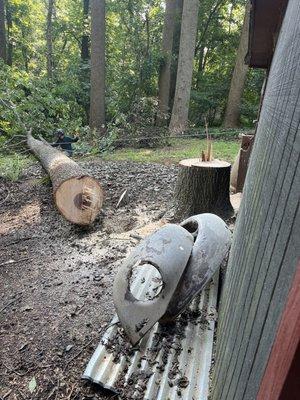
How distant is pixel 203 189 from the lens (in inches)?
199

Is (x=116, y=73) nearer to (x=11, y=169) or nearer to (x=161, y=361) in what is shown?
(x=11, y=169)

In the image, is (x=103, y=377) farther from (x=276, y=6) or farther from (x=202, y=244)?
(x=276, y=6)

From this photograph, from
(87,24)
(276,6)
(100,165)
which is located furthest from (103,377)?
(87,24)

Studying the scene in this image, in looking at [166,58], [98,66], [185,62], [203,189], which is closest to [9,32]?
[98,66]

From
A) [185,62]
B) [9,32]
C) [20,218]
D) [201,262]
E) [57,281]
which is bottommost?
[20,218]

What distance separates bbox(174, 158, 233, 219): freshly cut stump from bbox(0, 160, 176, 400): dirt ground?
570 millimetres

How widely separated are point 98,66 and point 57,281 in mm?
10799

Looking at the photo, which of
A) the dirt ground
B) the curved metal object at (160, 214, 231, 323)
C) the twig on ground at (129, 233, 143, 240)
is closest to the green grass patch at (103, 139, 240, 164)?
the dirt ground

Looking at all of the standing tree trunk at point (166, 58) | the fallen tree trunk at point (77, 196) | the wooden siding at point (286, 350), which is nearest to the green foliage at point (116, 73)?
the standing tree trunk at point (166, 58)

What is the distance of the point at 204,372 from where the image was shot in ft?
8.11

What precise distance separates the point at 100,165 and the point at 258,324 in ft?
26.8

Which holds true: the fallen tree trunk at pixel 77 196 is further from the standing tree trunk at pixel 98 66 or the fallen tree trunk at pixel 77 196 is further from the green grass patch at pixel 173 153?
the standing tree trunk at pixel 98 66

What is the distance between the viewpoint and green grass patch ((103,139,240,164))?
9758mm

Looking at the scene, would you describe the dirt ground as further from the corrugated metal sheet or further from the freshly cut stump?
the freshly cut stump
